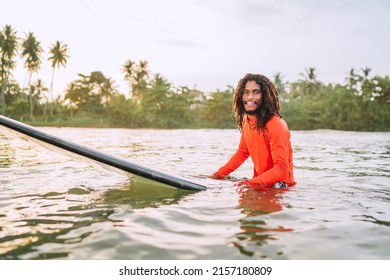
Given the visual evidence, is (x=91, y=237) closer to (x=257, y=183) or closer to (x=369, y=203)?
(x=257, y=183)

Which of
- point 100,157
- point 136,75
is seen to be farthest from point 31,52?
point 100,157

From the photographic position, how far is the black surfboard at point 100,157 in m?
3.67

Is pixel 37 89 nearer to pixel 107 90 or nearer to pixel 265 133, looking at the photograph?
pixel 107 90

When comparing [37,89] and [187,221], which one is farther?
[37,89]

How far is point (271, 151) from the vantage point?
385 cm

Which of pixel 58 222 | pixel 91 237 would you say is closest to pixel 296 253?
pixel 91 237

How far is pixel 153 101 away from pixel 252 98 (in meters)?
48.2

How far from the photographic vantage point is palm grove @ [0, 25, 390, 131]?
43875 millimetres

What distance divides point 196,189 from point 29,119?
44.3m

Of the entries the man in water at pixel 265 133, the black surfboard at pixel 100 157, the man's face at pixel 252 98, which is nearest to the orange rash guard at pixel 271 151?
the man in water at pixel 265 133

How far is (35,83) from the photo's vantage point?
54125 millimetres

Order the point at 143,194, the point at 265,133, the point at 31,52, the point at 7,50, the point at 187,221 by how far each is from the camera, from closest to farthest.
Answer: the point at 187,221 → the point at 143,194 → the point at 265,133 → the point at 7,50 → the point at 31,52

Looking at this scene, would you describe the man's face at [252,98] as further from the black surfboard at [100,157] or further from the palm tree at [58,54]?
the palm tree at [58,54]
